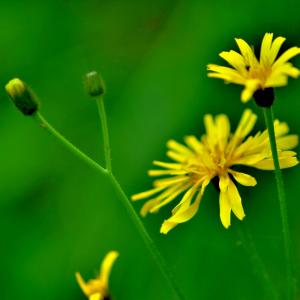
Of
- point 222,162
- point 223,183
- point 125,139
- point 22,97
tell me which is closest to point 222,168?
point 222,162

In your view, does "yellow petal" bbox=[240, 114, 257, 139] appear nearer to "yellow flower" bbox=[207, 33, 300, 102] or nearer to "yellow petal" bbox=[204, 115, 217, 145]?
"yellow petal" bbox=[204, 115, 217, 145]

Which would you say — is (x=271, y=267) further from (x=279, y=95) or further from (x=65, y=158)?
(x=65, y=158)

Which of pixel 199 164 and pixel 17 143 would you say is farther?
pixel 17 143

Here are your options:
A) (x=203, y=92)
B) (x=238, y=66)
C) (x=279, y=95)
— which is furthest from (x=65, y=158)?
(x=238, y=66)

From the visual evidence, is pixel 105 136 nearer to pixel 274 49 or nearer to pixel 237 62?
pixel 237 62

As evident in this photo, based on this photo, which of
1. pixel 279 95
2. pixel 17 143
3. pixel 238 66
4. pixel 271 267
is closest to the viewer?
pixel 238 66
